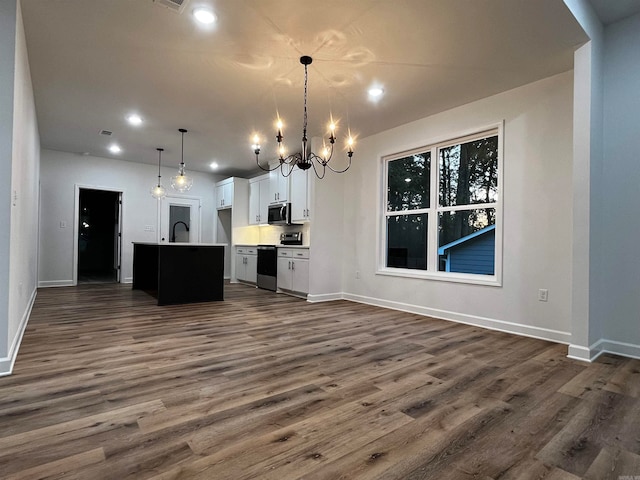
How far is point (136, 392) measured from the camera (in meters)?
2.10

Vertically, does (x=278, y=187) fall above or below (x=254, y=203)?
above

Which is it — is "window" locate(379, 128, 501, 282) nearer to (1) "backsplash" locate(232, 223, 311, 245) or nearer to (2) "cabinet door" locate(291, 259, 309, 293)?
(2) "cabinet door" locate(291, 259, 309, 293)

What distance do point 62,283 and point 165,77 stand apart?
215 inches

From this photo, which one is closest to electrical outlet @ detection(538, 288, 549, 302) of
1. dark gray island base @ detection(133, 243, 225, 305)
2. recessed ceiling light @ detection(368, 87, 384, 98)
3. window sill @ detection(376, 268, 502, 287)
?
window sill @ detection(376, 268, 502, 287)

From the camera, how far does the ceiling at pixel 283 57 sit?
256cm

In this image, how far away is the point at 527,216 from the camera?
11.8 feet

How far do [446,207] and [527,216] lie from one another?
1.00 m

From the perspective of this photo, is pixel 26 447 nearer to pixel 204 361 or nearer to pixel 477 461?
pixel 204 361

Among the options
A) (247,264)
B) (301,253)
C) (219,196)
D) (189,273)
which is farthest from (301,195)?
A: (219,196)

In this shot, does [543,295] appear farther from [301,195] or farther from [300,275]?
[301,195]

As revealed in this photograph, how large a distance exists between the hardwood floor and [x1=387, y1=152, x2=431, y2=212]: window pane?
6.55ft

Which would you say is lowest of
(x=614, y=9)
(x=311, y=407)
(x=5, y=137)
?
(x=311, y=407)

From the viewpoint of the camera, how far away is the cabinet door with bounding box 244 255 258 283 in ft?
23.8

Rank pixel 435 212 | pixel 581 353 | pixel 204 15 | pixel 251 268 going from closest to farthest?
pixel 204 15, pixel 581 353, pixel 435 212, pixel 251 268
